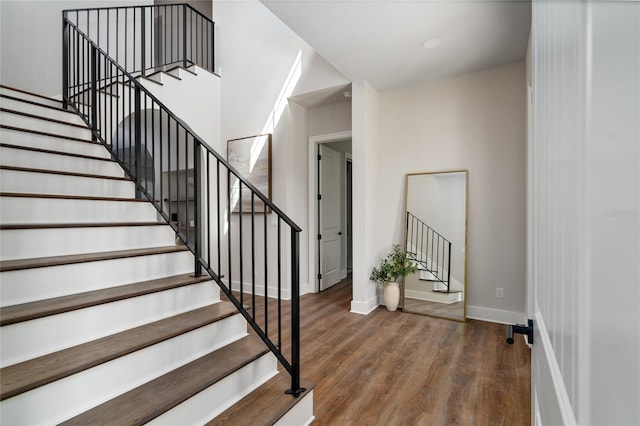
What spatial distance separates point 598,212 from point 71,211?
8.58ft

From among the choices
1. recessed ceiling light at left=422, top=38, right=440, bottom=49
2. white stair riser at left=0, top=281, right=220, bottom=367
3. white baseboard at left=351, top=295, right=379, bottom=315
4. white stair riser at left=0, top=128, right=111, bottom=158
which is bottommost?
white baseboard at left=351, top=295, right=379, bottom=315

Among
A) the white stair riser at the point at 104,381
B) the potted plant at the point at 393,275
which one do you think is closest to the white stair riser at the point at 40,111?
the white stair riser at the point at 104,381

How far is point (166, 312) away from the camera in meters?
1.95

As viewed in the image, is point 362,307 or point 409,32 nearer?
point 409,32

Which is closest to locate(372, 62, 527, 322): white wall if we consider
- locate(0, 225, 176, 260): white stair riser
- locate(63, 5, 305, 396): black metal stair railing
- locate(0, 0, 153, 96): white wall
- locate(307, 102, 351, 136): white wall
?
locate(307, 102, 351, 136): white wall

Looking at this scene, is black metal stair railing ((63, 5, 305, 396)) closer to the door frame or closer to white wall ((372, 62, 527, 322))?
the door frame

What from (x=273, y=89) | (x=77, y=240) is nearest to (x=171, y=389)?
(x=77, y=240)

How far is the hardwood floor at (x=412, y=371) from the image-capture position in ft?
6.27

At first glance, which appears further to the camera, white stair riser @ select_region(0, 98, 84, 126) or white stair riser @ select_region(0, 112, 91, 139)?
white stair riser @ select_region(0, 98, 84, 126)

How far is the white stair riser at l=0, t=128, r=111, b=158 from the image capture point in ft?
7.67

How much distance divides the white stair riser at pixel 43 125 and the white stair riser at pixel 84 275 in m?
1.61

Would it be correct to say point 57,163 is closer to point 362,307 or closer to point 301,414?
point 301,414

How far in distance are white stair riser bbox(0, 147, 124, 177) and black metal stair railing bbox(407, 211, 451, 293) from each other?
121 inches

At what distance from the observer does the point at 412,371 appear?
2383mm
